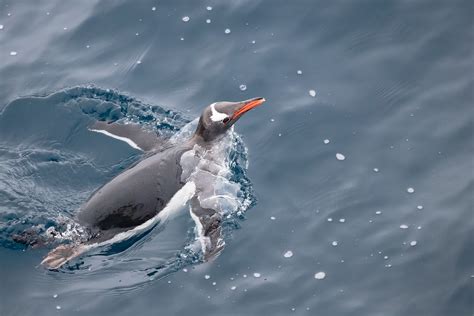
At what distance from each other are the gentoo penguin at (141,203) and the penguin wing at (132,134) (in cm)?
42

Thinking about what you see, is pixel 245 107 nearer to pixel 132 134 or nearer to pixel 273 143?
pixel 273 143

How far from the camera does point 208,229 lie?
962 cm

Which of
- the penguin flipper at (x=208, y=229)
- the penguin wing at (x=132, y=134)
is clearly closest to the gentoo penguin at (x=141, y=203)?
the penguin flipper at (x=208, y=229)

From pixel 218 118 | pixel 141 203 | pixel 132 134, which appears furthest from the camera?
pixel 132 134

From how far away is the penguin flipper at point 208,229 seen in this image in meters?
9.33

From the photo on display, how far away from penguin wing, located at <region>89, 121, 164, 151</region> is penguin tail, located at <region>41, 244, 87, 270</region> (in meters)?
1.98

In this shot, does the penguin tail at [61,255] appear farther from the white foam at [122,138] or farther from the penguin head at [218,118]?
the penguin head at [218,118]

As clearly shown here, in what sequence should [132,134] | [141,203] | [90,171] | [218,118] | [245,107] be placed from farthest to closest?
[132,134]
[90,171]
[218,118]
[245,107]
[141,203]

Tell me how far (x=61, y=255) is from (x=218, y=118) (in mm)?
2866

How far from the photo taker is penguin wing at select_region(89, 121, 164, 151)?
10.8m

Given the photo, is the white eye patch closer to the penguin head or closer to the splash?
the penguin head

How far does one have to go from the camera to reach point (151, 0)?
13.0 metres

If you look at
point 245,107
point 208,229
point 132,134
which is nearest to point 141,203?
point 208,229

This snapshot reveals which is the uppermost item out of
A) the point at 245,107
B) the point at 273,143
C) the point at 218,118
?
the point at 245,107
